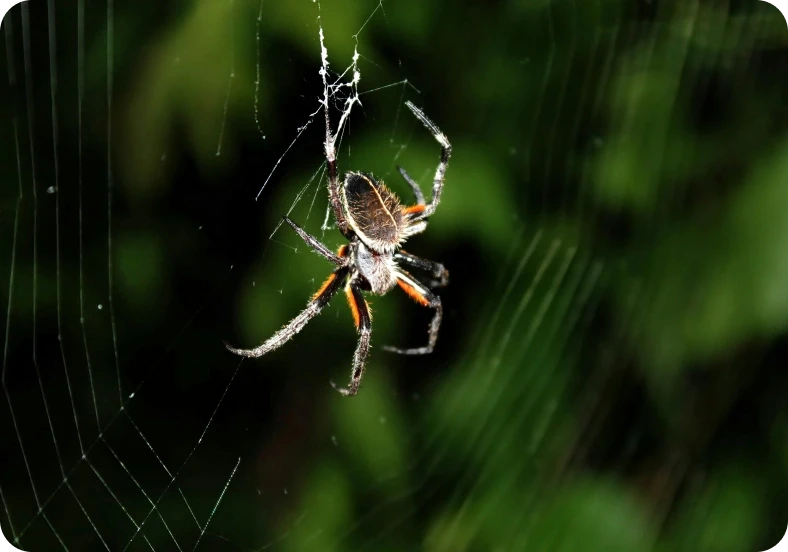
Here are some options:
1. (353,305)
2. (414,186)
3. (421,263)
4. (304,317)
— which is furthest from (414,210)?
(304,317)

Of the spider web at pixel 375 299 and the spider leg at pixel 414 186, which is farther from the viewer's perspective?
the spider leg at pixel 414 186

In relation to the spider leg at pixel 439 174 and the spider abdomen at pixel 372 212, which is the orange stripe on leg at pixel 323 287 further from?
the spider leg at pixel 439 174

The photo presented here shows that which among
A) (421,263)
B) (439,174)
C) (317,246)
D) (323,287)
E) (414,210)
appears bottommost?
(323,287)

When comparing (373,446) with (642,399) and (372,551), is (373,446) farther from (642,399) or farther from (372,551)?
(642,399)

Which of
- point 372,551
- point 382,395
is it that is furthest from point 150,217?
point 372,551

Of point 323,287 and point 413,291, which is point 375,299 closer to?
point 413,291

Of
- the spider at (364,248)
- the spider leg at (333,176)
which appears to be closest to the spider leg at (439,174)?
the spider at (364,248)

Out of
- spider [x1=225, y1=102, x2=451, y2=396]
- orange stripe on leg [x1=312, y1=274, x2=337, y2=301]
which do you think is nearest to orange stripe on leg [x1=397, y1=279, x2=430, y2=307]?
spider [x1=225, y1=102, x2=451, y2=396]
